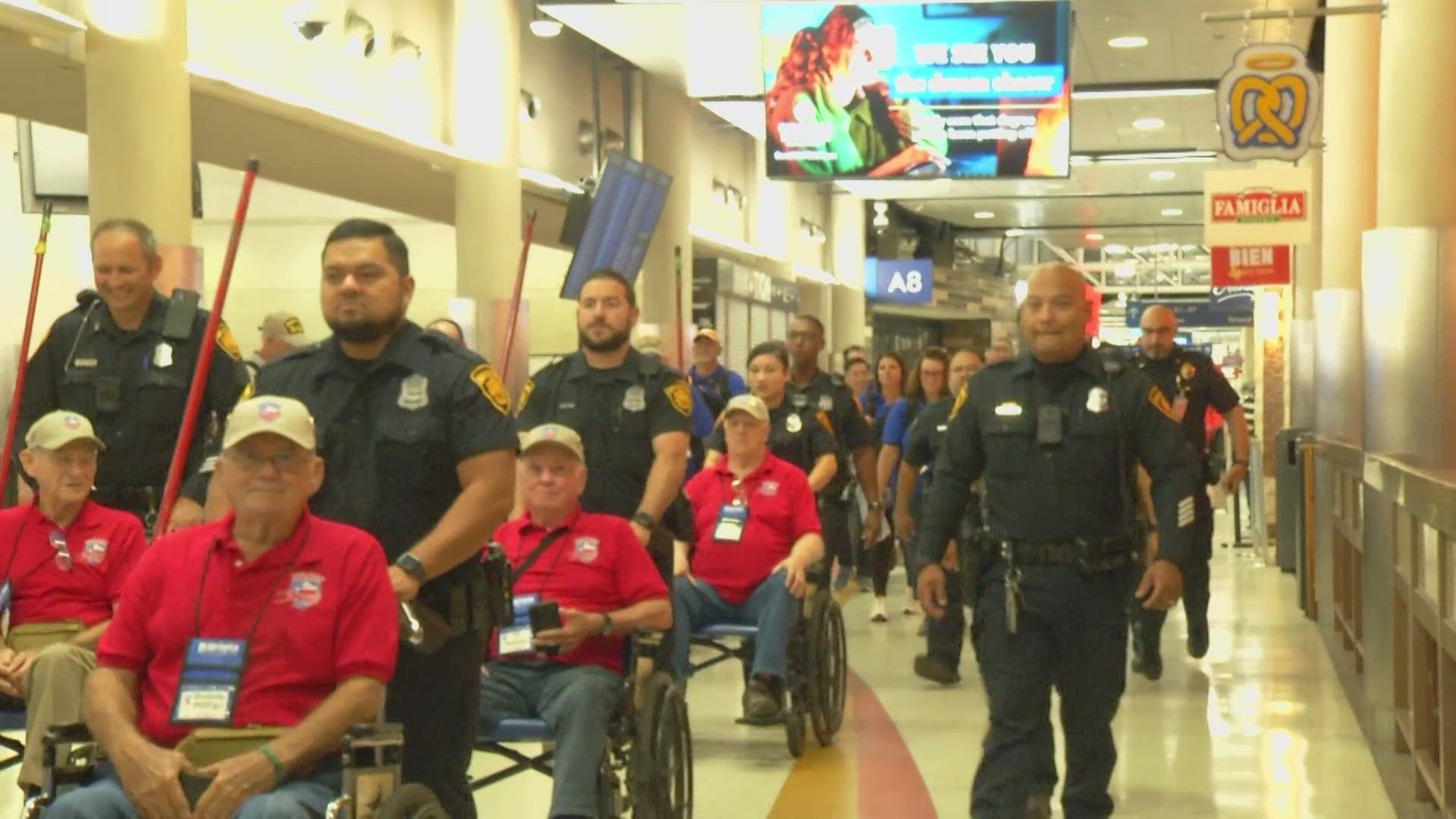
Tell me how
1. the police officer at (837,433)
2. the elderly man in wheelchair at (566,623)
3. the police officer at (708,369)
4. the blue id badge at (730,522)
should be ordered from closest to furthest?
the elderly man in wheelchair at (566,623), the blue id badge at (730,522), the police officer at (837,433), the police officer at (708,369)

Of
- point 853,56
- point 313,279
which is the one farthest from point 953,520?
point 313,279

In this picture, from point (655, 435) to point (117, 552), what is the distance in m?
1.61

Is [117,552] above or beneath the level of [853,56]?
beneath

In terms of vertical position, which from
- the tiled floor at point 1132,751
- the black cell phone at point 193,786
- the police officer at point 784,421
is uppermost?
the police officer at point 784,421

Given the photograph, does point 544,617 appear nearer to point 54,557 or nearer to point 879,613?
point 54,557

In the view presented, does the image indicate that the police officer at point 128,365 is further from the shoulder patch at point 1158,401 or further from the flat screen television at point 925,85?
the flat screen television at point 925,85

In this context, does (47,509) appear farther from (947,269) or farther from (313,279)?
(947,269)

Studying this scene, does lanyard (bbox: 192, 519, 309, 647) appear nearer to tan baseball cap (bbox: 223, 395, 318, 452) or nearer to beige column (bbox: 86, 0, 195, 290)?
tan baseball cap (bbox: 223, 395, 318, 452)

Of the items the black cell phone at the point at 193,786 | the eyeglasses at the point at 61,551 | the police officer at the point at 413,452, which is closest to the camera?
the black cell phone at the point at 193,786

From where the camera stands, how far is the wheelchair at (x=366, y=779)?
342 centimetres

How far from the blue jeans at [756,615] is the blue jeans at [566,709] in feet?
6.28

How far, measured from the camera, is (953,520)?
5.77 m

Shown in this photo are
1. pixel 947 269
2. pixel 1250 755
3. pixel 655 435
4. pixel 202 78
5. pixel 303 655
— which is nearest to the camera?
pixel 303 655

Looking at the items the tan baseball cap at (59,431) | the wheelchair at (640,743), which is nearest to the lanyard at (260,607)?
the wheelchair at (640,743)
